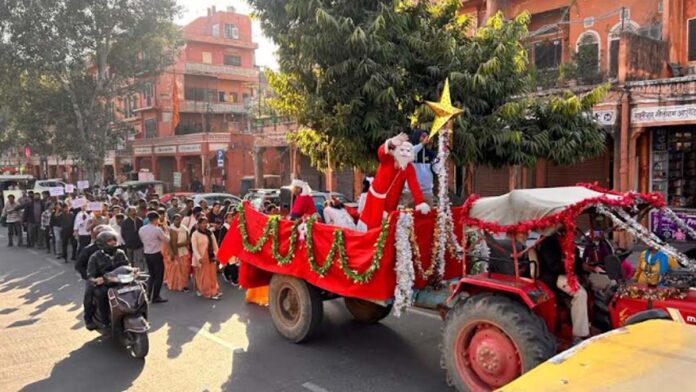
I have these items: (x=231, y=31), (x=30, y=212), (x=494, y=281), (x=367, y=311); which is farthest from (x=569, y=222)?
(x=231, y=31)

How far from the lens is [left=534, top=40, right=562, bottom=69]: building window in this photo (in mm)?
18638

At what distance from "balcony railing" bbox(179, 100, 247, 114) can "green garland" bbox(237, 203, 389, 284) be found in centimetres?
3655

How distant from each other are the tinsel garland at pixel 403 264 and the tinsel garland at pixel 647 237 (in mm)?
1918

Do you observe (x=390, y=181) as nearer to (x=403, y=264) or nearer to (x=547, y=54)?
(x=403, y=264)

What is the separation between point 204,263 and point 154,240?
109cm

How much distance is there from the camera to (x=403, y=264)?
235 inches

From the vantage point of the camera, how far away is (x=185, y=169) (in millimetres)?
40312

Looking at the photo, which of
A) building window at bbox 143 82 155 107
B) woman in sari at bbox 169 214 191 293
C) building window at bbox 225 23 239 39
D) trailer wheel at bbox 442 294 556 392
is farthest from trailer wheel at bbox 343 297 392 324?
building window at bbox 225 23 239 39

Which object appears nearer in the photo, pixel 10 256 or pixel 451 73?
pixel 451 73

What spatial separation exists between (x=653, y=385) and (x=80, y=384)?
5772 millimetres

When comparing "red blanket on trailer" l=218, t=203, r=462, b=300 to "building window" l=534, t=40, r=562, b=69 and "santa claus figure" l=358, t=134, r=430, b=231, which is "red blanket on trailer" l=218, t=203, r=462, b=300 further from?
"building window" l=534, t=40, r=562, b=69

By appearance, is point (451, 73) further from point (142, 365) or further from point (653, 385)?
point (653, 385)

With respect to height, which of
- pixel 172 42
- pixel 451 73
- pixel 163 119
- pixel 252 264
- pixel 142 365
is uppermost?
pixel 172 42

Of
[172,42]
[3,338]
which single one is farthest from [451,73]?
[172,42]
